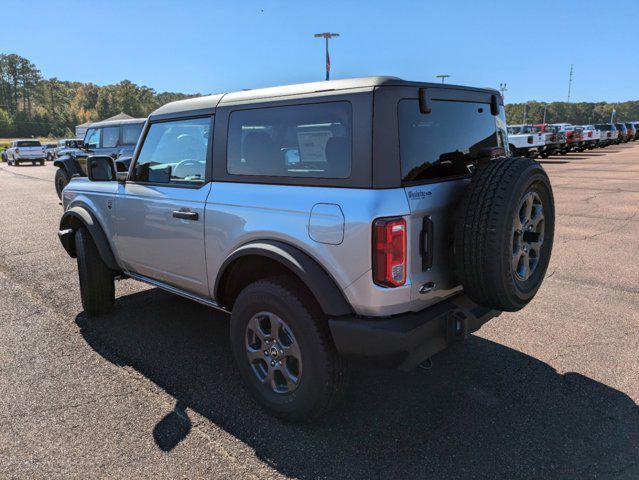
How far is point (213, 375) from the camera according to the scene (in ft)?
→ 11.2

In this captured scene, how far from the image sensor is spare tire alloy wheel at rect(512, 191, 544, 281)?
105 inches

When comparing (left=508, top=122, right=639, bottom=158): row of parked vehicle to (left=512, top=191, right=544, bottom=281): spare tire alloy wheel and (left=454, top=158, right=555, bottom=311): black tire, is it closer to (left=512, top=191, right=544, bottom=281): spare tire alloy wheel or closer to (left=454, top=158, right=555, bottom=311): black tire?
(left=512, top=191, right=544, bottom=281): spare tire alloy wheel

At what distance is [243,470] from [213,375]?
1.07 meters

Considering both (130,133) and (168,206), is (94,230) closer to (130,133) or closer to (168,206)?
(168,206)

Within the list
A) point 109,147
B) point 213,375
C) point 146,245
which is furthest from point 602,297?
point 109,147

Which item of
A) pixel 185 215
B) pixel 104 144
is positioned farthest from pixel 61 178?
pixel 185 215

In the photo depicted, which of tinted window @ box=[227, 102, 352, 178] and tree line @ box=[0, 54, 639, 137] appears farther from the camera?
tree line @ box=[0, 54, 639, 137]

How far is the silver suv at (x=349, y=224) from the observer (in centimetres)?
238

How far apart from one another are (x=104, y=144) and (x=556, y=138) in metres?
21.6

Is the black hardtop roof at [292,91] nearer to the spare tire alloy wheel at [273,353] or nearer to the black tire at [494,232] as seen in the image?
the black tire at [494,232]

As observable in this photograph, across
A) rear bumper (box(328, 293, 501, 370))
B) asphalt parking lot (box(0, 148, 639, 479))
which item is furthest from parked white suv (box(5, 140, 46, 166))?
rear bumper (box(328, 293, 501, 370))

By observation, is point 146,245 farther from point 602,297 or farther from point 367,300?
point 602,297

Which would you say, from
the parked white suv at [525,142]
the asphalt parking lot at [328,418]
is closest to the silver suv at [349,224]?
the asphalt parking lot at [328,418]

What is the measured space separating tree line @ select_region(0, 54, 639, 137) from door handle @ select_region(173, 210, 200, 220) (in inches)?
4903
